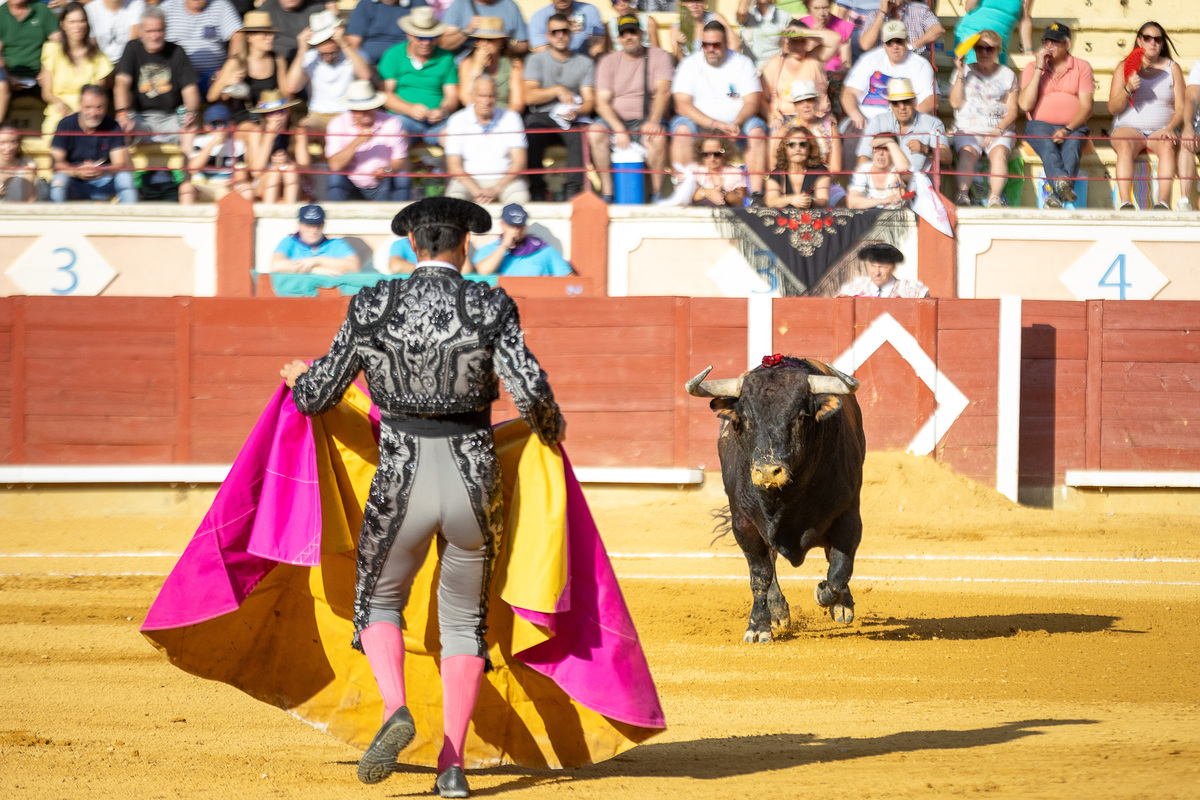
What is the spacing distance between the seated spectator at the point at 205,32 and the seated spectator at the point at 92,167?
75 cm

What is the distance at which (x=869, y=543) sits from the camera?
8.19 metres

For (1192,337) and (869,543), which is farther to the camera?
(1192,337)

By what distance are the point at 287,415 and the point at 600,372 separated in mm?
6190

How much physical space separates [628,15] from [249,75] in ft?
9.81

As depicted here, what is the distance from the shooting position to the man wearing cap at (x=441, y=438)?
115 inches

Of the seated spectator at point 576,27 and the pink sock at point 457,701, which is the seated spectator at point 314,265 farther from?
the pink sock at point 457,701

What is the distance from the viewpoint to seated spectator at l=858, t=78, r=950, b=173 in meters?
9.60

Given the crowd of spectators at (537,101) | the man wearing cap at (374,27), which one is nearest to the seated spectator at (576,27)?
the crowd of spectators at (537,101)

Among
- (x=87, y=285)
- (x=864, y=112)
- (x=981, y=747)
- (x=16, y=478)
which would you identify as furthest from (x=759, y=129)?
(x=981, y=747)

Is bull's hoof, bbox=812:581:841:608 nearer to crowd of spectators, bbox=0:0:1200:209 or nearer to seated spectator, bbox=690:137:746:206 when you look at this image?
crowd of spectators, bbox=0:0:1200:209

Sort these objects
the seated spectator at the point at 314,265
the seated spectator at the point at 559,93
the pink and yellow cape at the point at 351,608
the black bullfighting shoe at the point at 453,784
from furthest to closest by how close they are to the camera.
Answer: the seated spectator at the point at 559,93 < the seated spectator at the point at 314,265 < the pink and yellow cape at the point at 351,608 < the black bullfighting shoe at the point at 453,784

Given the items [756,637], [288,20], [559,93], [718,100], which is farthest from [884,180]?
[756,637]

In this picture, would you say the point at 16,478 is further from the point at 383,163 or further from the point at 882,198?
the point at 882,198

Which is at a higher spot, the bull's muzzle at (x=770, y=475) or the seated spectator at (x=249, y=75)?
the seated spectator at (x=249, y=75)
